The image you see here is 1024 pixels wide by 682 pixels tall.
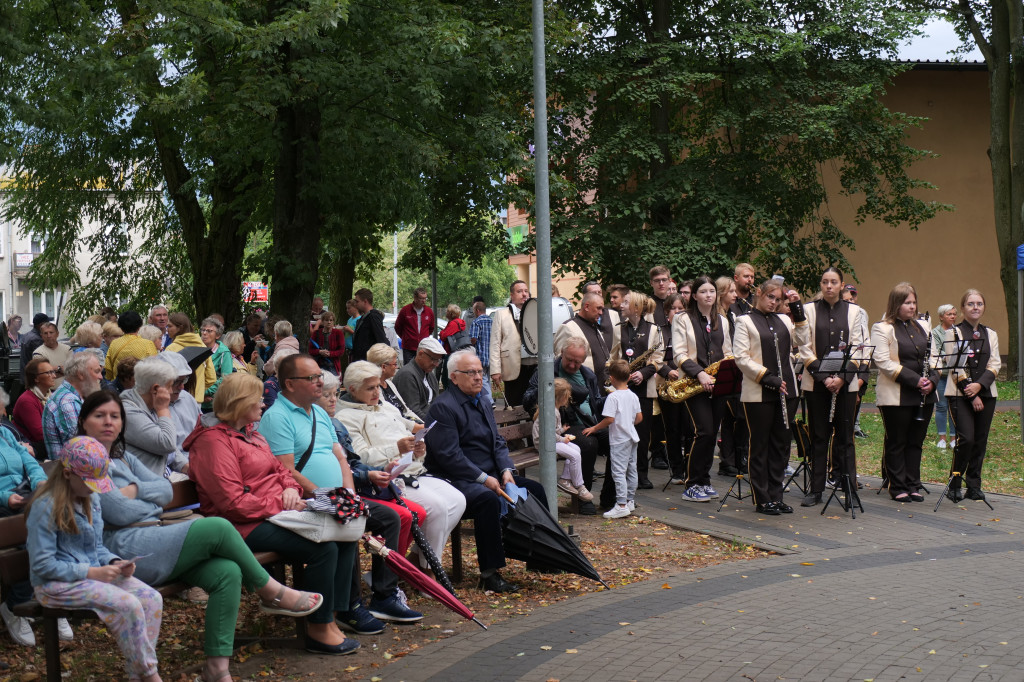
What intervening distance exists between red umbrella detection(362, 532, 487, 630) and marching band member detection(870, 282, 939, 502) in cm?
585

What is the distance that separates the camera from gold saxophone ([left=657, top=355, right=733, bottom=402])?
11203mm

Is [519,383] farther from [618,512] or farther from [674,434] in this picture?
[618,512]

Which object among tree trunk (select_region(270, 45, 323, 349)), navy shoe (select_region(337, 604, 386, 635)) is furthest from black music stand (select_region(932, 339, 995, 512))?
tree trunk (select_region(270, 45, 323, 349))

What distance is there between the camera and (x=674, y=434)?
39.7 ft

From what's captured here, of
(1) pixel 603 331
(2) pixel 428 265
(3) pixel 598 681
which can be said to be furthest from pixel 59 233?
(3) pixel 598 681

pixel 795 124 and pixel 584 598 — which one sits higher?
pixel 795 124

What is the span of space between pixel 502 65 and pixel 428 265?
9.36 m

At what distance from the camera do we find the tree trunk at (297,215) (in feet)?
55.5

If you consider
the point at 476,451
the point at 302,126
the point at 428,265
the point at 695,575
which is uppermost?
the point at 302,126

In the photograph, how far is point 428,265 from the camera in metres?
25.6

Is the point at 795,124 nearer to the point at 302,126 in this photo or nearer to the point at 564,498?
the point at 302,126

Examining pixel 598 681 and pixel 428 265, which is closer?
pixel 598 681

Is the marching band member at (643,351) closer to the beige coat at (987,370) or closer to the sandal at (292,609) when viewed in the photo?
the beige coat at (987,370)

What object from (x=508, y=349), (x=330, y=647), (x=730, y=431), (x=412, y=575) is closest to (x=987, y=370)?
(x=730, y=431)
